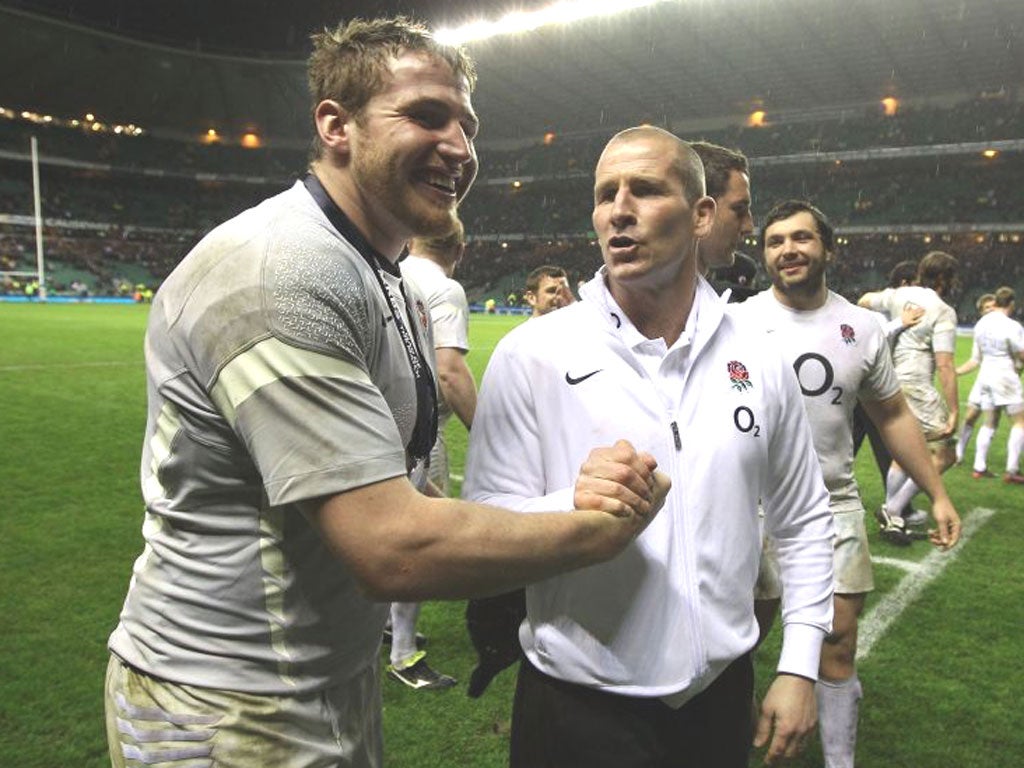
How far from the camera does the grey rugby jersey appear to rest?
130 cm

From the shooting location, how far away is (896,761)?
3551mm

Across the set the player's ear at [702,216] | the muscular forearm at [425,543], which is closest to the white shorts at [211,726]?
the muscular forearm at [425,543]

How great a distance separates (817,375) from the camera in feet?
11.3

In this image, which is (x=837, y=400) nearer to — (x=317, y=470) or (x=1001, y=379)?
(x=317, y=470)

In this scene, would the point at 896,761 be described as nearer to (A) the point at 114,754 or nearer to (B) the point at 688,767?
(B) the point at 688,767

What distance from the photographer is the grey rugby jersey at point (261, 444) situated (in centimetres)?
130

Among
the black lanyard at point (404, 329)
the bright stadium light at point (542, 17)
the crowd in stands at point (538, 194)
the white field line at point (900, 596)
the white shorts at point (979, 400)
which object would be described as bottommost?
the white field line at point (900, 596)

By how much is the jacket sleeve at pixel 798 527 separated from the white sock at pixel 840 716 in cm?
129

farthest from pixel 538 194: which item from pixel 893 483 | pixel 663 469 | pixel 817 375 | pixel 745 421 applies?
pixel 663 469

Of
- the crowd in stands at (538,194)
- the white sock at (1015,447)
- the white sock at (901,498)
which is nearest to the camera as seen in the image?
the white sock at (901,498)

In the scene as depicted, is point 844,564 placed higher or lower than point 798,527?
lower

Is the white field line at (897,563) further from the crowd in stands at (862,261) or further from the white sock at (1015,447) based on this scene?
the crowd in stands at (862,261)

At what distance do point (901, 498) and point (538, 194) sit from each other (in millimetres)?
54864

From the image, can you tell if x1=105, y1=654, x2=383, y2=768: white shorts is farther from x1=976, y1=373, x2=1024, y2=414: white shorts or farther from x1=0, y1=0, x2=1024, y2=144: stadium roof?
x1=0, y1=0, x2=1024, y2=144: stadium roof
